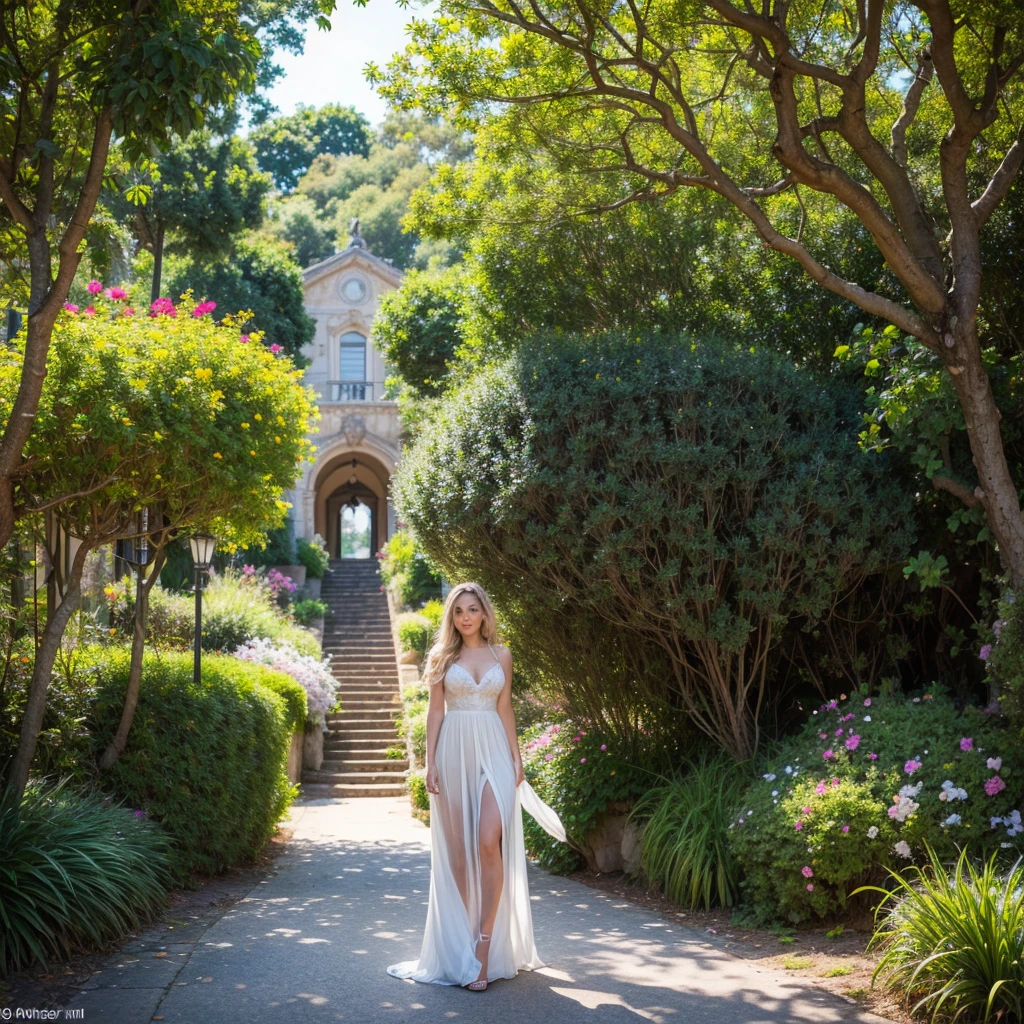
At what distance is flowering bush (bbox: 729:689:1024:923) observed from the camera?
5672 mm

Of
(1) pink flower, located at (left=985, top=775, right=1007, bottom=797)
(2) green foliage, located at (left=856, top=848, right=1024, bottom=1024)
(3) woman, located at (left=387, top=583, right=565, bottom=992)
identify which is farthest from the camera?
(1) pink flower, located at (left=985, top=775, right=1007, bottom=797)

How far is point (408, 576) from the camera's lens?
23.7 metres

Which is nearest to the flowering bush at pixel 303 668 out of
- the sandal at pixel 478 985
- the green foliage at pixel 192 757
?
the green foliage at pixel 192 757

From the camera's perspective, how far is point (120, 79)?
5770 millimetres

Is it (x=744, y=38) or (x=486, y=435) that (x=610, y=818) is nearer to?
(x=486, y=435)

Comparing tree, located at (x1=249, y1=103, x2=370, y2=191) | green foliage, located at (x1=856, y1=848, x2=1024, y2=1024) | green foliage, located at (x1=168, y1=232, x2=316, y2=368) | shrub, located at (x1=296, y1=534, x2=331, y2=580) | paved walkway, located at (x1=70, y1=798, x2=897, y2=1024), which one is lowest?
paved walkway, located at (x1=70, y1=798, x2=897, y2=1024)

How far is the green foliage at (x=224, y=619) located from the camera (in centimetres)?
1509

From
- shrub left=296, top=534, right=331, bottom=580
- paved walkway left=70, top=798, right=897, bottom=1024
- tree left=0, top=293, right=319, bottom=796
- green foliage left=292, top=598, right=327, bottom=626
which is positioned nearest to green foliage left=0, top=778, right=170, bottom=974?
paved walkway left=70, top=798, right=897, bottom=1024

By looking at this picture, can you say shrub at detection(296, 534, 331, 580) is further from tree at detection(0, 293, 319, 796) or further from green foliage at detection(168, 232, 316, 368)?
tree at detection(0, 293, 319, 796)

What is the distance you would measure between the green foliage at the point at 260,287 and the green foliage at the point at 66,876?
1889 centimetres

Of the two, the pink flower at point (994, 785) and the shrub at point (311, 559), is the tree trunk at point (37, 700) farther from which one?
the shrub at point (311, 559)

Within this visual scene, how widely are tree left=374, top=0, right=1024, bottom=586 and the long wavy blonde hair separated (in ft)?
9.57

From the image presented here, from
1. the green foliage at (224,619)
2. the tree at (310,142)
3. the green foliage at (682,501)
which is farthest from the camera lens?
the tree at (310,142)

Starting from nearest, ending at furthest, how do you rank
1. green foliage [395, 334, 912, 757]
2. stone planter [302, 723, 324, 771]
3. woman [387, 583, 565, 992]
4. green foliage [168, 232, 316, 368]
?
woman [387, 583, 565, 992] → green foliage [395, 334, 912, 757] → stone planter [302, 723, 324, 771] → green foliage [168, 232, 316, 368]
